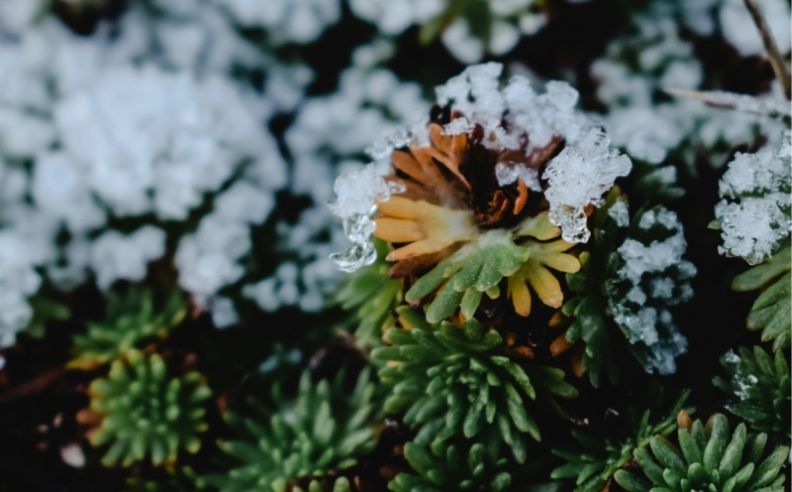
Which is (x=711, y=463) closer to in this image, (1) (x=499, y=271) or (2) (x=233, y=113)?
(1) (x=499, y=271)

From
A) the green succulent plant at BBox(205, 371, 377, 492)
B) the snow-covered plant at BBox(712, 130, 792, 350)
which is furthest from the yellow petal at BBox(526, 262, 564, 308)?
the green succulent plant at BBox(205, 371, 377, 492)

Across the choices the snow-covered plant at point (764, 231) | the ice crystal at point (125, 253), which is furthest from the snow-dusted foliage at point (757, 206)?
the ice crystal at point (125, 253)

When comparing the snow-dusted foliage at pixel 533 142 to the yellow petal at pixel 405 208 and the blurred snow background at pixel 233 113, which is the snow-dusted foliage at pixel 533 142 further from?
the blurred snow background at pixel 233 113

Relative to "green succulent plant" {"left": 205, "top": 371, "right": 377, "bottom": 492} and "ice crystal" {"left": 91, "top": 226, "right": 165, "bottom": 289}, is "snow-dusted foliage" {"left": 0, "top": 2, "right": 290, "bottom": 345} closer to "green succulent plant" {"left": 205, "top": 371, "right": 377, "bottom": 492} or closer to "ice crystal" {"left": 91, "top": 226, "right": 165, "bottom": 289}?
"ice crystal" {"left": 91, "top": 226, "right": 165, "bottom": 289}

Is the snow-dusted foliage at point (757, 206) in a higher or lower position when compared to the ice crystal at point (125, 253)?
lower

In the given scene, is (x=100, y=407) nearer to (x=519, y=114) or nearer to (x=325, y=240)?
(x=325, y=240)

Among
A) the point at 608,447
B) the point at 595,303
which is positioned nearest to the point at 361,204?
the point at 595,303
